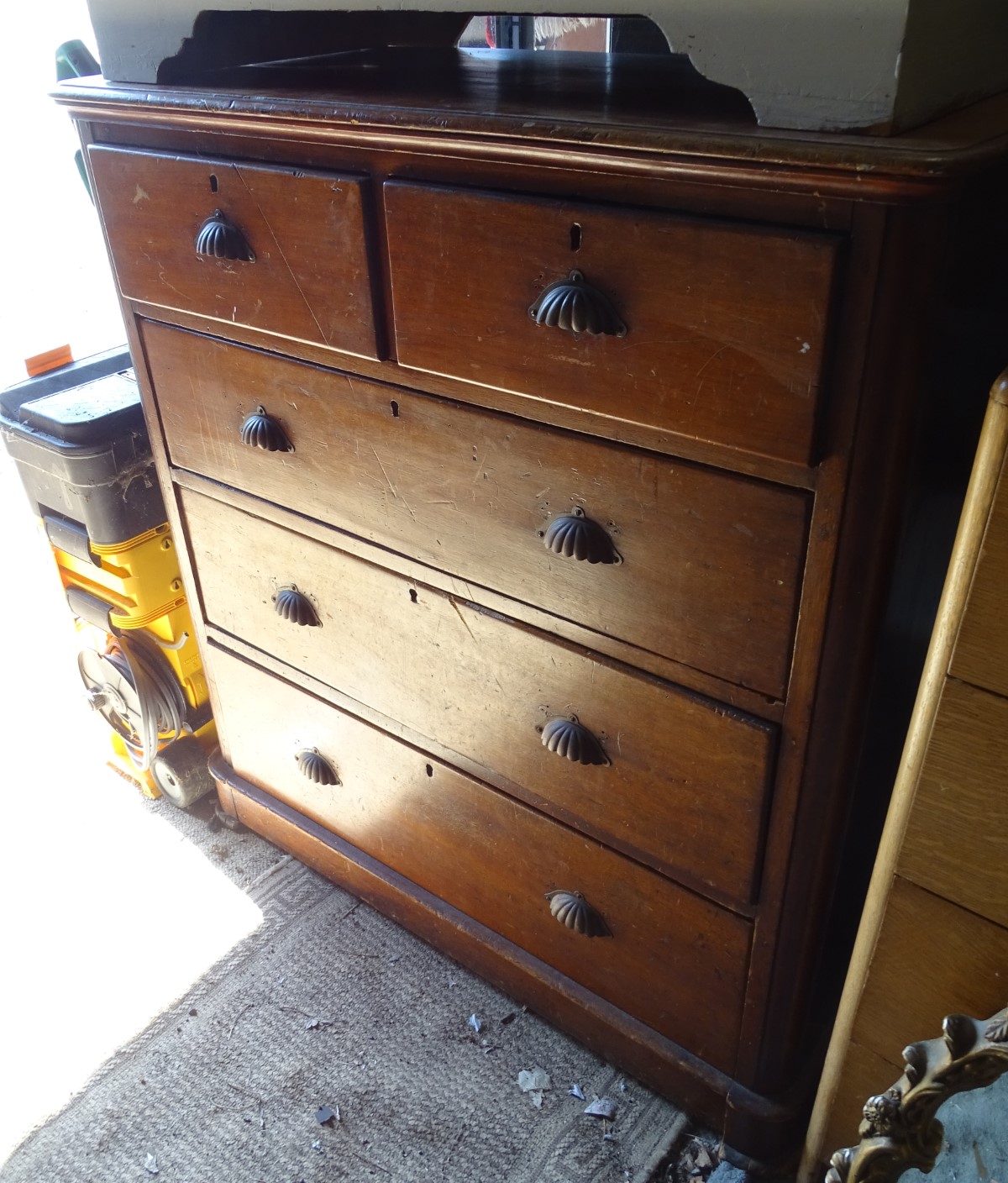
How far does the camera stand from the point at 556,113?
823mm

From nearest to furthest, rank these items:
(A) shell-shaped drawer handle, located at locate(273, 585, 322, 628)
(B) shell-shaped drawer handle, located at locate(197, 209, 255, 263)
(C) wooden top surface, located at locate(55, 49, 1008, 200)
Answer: (C) wooden top surface, located at locate(55, 49, 1008, 200)
(B) shell-shaped drawer handle, located at locate(197, 209, 255, 263)
(A) shell-shaped drawer handle, located at locate(273, 585, 322, 628)

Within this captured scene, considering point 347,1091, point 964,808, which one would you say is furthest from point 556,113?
point 347,1091

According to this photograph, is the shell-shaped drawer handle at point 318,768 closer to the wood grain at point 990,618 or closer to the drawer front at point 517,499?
the drawer front at point 517,499

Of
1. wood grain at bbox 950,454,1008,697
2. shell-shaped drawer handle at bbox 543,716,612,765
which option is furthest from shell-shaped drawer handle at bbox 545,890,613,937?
wood grain at bbox 950,454,1008,697

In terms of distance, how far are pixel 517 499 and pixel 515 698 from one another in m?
0.25

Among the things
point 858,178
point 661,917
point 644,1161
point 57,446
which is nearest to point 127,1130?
point 644,1161

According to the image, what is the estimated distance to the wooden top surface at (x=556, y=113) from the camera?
2.16ft

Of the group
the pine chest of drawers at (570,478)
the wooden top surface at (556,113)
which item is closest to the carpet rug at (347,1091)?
the pine chest of drawers at (570,478)

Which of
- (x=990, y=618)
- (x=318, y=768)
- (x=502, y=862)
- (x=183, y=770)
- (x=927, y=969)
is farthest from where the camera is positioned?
(x=183, y=770)

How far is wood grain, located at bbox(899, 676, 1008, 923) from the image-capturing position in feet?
2.56

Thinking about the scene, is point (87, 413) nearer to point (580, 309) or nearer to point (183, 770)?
point (183, 770)

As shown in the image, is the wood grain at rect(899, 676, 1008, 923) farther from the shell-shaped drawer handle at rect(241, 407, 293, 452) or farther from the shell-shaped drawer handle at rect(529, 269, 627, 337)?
the shell-shaped drawer handle at rect(241, 407, 293, 452)

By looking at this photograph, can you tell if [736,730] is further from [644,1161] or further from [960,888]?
[644,1161]

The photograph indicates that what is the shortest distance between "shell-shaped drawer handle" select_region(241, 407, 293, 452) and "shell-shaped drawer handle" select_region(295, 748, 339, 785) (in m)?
0.50
